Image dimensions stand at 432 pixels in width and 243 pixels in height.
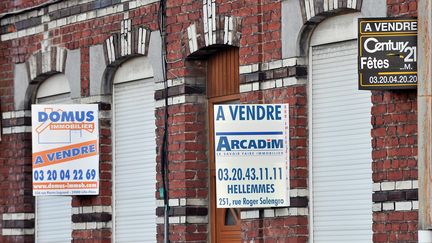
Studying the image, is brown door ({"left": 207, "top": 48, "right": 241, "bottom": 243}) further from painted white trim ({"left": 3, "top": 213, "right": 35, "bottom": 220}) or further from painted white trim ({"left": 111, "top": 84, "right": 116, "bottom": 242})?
painted white trim ({"left": 3, "top": 213, "right": 35, "bottom": 220})

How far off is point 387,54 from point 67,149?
672cm

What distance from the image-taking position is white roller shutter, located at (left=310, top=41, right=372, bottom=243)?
1798 centimetres

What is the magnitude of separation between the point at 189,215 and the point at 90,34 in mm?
3471

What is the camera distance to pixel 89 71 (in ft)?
74.9

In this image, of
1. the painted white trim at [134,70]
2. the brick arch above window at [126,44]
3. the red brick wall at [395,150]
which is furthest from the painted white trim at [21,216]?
the red brick wall at [395,150]

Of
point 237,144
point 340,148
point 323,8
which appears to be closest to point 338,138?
point 340,148

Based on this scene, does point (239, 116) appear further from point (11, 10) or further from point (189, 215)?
point (11, 10)

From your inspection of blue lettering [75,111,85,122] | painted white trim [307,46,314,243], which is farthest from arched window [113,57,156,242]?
painted white trim [307,46,314,243]

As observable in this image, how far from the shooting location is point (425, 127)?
1532 cm

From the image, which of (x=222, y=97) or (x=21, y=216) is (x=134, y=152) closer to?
(x=222, y=97)

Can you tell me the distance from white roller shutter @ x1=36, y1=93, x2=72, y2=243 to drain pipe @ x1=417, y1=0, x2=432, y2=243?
8.80 metres

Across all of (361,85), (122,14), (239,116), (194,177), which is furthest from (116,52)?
(361,85)

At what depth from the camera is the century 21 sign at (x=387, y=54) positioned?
1686 centimetres

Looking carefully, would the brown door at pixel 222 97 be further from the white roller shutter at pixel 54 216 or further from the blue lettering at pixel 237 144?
the white roller shutter at pixel 54 216
